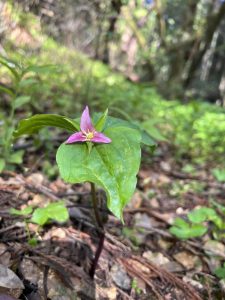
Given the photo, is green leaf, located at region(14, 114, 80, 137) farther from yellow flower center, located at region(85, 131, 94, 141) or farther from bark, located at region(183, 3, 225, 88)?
bark, located at region(183, 3, 225, 88)

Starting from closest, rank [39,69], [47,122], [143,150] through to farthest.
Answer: [47,122] < [39,69] < [143,150]

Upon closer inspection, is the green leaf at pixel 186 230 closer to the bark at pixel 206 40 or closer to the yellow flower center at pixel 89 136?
the yellow flower center at pixel 89 136

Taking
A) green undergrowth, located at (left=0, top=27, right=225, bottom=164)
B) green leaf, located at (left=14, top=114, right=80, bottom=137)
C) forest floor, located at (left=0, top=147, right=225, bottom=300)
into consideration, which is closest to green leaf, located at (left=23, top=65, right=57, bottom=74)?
green leaf, located at (left=14, top=114, right=80, bottom=137)

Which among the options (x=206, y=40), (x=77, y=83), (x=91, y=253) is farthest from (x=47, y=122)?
(x=206, y=40)

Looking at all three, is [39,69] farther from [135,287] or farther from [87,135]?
[135,287]

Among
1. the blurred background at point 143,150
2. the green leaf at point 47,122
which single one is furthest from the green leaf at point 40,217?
the green leaf at point 47,122

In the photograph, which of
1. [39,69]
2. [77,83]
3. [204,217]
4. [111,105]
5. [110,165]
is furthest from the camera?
[77,83]
